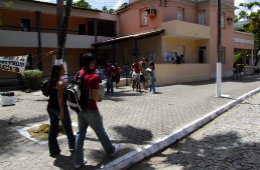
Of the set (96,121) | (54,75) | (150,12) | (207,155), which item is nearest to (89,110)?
(96,121)

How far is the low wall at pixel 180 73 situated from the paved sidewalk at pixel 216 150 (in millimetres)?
8658

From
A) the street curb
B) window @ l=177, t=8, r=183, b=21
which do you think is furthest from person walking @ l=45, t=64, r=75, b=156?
window @ l=177, t=8, r=183, b=21

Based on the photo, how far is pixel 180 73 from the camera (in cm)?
1641

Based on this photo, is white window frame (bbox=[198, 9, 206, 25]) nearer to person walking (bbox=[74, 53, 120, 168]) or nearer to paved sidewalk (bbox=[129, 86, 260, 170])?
paved sidewalk (bbox=[129, 86, 260, 170])

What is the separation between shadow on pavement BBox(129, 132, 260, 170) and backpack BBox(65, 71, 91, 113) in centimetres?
145

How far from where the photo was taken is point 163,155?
4305 mm

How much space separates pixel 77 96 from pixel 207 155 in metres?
2.63

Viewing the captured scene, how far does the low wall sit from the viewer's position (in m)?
14.8

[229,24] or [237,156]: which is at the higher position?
[229,24]

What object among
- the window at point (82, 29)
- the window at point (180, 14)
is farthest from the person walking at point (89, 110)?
the window at point (82, 29)

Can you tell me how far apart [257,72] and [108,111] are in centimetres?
2589

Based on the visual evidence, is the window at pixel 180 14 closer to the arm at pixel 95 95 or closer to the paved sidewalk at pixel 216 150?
the paved sidewalk at pixel 216 150

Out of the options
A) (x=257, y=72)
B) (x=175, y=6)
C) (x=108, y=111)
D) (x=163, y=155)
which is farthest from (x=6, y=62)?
(x=257, y=72)

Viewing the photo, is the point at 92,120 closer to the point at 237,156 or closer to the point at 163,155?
the point at 163,155
